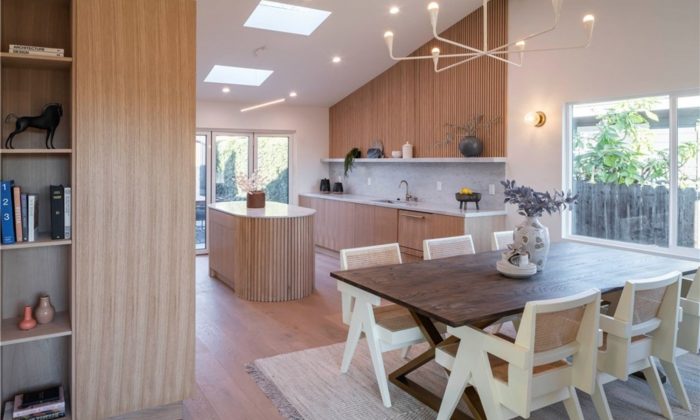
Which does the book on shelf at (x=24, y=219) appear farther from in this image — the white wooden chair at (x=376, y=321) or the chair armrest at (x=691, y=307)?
the chair armrest at (x=691, y=307)

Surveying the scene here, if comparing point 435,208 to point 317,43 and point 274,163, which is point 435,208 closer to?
point 317,43

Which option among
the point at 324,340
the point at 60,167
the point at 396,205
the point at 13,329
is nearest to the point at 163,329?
the point at 13,329

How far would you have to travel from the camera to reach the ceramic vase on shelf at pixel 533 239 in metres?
2.98

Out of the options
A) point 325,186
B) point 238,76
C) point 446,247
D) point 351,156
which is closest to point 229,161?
point 238,76

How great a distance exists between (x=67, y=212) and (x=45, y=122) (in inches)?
17.9

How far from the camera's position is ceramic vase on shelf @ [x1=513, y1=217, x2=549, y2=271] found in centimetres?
298

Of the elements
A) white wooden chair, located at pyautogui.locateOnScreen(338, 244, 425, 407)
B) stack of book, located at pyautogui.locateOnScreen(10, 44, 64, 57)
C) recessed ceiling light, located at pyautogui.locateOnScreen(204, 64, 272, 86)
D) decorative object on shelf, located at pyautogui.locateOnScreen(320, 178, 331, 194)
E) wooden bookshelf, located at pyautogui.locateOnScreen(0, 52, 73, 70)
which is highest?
recessed ceiling light, located at pyautogui.locateOnScreen(204, 64, 272, 86)

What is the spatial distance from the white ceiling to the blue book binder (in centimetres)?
312

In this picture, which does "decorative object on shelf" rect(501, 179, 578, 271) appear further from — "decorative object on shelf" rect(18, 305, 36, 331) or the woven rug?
"decorative object on shelf" rect(18, 305, 36, 331)

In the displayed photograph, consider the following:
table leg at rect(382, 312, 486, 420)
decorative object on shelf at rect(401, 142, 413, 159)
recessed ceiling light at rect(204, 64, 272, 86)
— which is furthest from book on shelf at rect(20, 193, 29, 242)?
decorative object on shelf at rect(401, 142, 413, 159)

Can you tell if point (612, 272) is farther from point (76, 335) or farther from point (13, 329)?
point (13, 329)

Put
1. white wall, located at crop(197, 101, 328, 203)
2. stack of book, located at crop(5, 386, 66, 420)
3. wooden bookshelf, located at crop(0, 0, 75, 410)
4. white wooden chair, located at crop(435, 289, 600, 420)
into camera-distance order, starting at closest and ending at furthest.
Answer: white wooden chair, located at crop(435, 289, 600, 420), stack of book, located at crop(5, 386, 66, 420), wooden bookshelf, located at crop(0, 0, 75, 410), white wall, located at crop(197, 101, 328, 203)

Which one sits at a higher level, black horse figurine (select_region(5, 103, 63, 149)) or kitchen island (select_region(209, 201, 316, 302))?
black horse figurine (select_region(5, 103, 63, 149))

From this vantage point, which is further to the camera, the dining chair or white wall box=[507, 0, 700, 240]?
white wall box=[507, 0, 700, 240]
